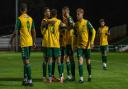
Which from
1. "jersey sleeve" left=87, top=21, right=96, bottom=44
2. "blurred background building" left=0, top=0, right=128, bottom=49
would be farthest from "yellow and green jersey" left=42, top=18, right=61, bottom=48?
"blurred background building" left=0, top=0, right=128, bottom=49


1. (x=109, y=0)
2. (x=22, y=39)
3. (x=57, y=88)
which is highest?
(x=109, y=0)

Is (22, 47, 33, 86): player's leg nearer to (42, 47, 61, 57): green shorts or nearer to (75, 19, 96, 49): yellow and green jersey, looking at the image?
(42, 47, 61, 57): green shorts

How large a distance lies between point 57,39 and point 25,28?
1.35 metres

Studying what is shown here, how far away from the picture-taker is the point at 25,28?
19328 mm

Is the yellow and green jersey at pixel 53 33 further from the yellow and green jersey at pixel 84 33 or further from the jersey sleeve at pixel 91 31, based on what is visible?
the jersey sleeve at pixel 91 31

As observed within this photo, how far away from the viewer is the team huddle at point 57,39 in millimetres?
19312

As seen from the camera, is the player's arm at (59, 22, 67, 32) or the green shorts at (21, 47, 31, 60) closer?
the green shorts at (21, 47, 31, 60)

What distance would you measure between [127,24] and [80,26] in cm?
4061

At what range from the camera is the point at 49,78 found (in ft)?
66.3

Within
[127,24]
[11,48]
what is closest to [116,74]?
[11,48]

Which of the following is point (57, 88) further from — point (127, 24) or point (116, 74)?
point (127, 24)

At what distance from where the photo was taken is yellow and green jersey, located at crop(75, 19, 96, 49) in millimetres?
20656

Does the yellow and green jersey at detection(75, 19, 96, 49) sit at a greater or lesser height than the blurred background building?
lesser

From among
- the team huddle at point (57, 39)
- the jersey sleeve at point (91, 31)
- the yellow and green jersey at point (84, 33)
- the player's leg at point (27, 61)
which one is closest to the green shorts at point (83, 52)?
the team huddle at point (57, 39)
